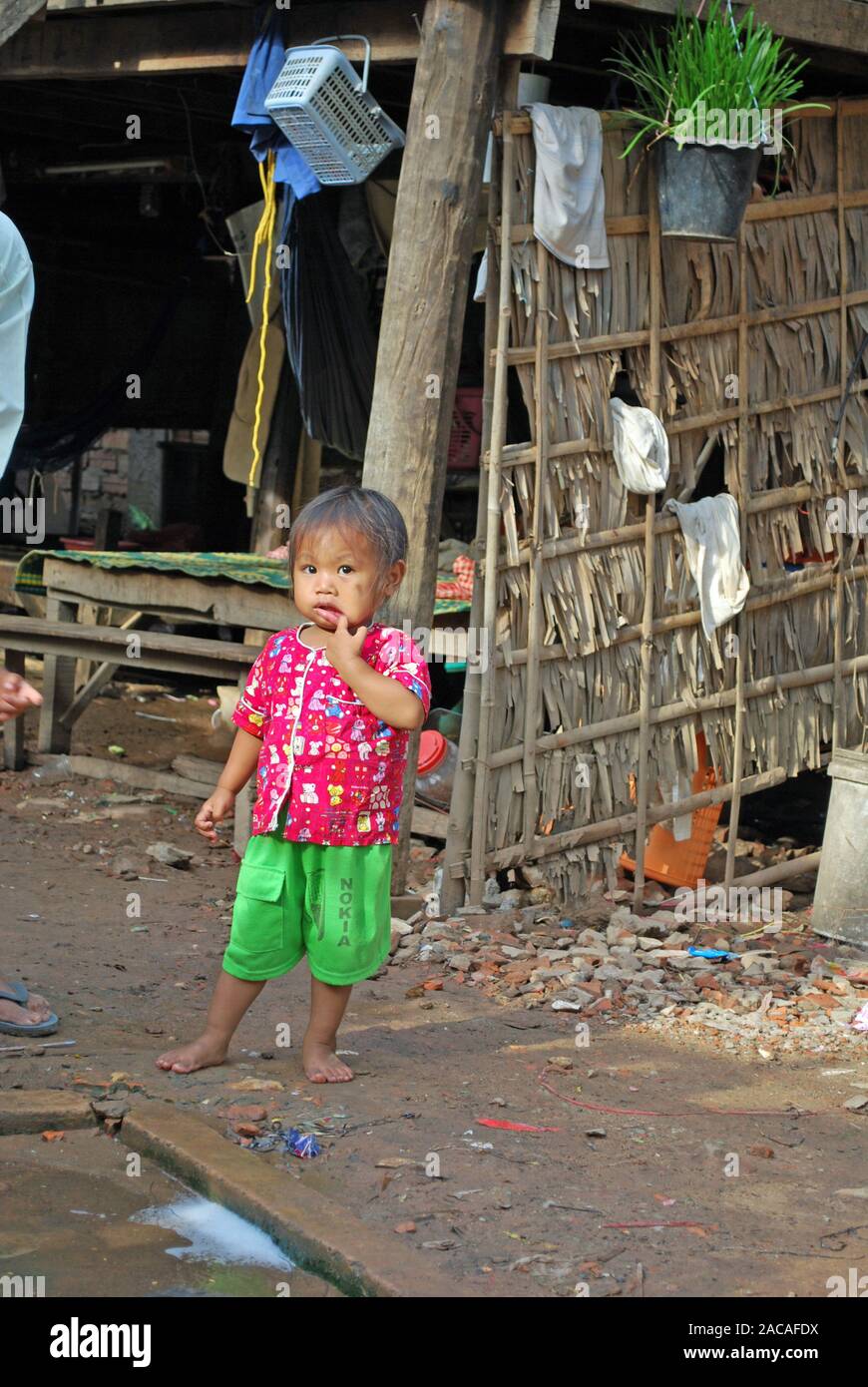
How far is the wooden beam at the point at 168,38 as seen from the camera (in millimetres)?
5719

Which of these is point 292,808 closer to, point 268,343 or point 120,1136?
point 120,1136

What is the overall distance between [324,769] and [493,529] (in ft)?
6.60

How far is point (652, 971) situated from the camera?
524 centimetres

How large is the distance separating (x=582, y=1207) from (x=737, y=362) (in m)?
4.07

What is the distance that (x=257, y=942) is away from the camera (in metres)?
3.72

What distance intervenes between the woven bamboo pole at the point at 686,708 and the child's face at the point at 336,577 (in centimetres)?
211

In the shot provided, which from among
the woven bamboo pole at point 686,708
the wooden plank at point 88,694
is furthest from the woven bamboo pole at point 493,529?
the wooden plank at point 88,694

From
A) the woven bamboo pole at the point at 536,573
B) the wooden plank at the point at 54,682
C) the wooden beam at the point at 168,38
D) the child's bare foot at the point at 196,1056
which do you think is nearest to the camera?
the child's bare foot at the point at 196,1056

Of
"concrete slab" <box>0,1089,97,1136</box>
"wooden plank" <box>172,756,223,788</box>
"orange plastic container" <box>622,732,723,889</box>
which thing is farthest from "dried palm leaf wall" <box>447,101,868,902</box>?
"concrete slab" <box>0,1089,97,1136</box>

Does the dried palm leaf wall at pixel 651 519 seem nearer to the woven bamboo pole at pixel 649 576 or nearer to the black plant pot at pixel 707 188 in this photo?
the woven bamboo pole at pixel 649 576

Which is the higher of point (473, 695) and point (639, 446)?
point (639, 446)

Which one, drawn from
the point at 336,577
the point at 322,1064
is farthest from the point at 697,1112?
the point at 336,577

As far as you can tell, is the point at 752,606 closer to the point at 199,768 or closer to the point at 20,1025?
the point at 199,768

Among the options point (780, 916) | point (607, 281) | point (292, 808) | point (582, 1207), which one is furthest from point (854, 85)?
point (582, 1207)
